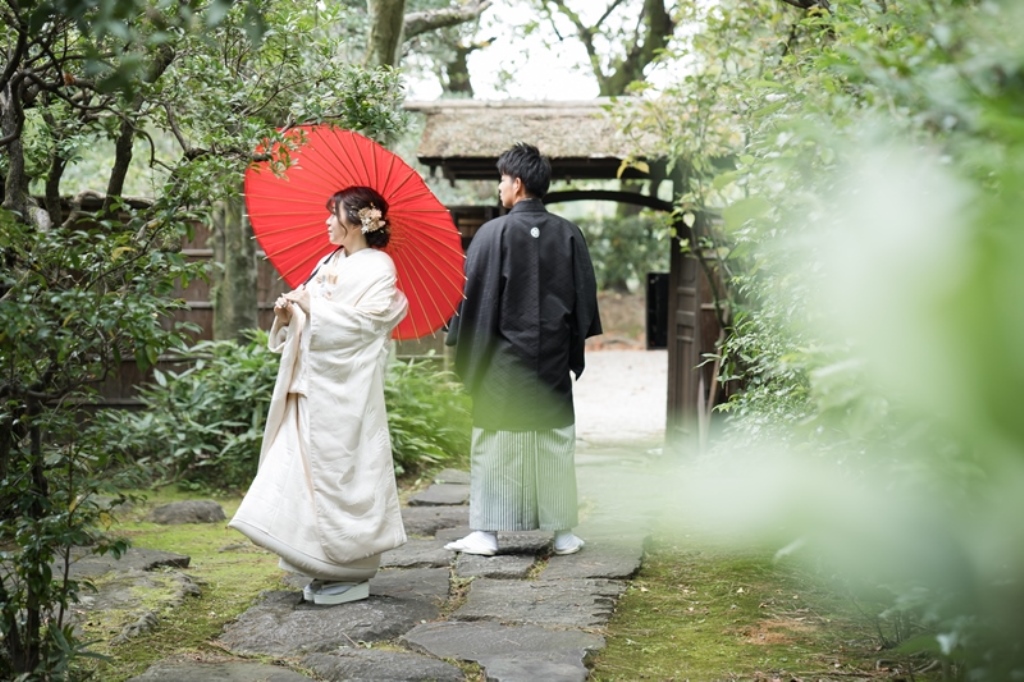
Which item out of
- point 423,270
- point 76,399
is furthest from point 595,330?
point 76,399

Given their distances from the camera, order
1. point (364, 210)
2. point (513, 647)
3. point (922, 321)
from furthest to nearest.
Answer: point (364, 210) < point (513, 647) < point (922, 321)

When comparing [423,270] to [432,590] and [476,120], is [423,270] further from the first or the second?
[476,120]

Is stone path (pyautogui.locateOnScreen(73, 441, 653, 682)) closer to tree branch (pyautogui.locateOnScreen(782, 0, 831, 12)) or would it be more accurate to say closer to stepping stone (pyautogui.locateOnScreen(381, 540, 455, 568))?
stepping stone (pyautogui.locateOnScreen(381, 540, 455, 568))

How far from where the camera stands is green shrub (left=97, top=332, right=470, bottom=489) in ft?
25.9

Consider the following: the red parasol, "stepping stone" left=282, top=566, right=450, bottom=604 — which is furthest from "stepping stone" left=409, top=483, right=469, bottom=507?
the red parasol

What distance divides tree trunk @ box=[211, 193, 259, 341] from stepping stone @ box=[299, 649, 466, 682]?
514cm

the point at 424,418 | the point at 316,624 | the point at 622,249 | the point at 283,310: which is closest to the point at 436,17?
the point at 424,418

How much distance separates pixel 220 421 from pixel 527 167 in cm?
341

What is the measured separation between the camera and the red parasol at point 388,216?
190 inches

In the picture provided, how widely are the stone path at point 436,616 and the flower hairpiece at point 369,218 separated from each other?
154 centimetres

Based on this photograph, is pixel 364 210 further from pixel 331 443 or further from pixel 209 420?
pixel 209 420

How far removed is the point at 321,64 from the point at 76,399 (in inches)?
92.9

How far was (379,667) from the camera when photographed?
381 cm

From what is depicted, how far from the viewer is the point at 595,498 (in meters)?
7.34
